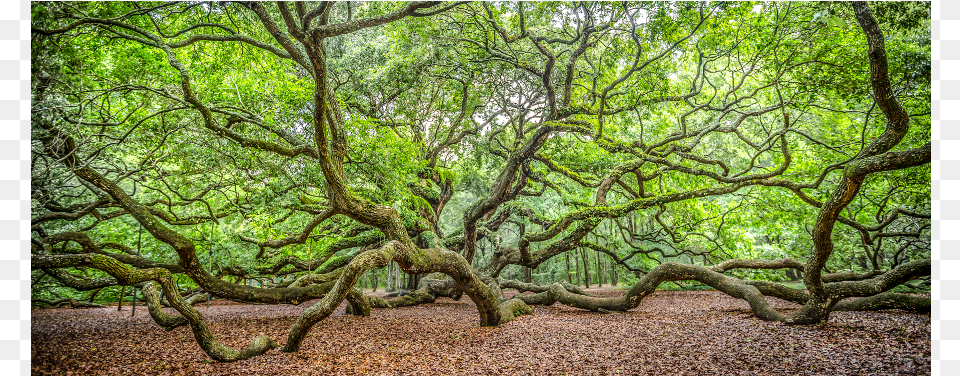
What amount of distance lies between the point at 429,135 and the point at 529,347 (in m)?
7.29

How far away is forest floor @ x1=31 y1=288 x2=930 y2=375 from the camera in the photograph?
3.80m

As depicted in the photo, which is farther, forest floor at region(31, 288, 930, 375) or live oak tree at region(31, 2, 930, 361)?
live oak tree at region(31, 2, 930, 361)

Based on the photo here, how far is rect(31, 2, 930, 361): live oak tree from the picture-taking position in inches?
173

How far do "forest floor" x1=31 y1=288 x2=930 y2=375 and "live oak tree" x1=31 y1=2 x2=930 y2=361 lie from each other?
1.51 ft

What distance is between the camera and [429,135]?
36.2ft

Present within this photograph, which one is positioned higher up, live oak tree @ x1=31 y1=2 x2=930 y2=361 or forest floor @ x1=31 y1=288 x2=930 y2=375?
live oak tree @ x1=31 y1=2 x2=930 y2=361

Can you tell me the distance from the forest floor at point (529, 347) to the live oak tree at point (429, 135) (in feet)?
1.51

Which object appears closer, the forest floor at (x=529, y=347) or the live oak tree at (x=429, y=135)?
the forest floor at (x=529, y=347)

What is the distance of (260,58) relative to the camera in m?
7.31

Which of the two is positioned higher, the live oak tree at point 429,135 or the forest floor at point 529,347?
the live oak tree at point 429,135

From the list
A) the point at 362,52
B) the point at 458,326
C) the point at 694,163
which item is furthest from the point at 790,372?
the point at 362,52

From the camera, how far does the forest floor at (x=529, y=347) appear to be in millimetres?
3797

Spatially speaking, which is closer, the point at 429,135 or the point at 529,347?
the point at 529,347

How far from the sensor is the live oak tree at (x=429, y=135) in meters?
4.39
